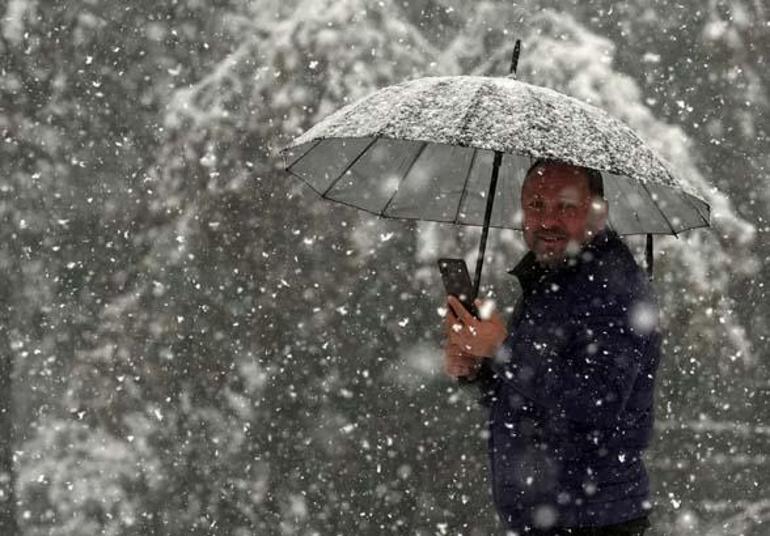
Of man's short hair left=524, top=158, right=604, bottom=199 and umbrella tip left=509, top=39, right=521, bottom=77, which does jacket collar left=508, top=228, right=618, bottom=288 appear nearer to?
man's short hair left=524, top=158, right=604, bottom=199

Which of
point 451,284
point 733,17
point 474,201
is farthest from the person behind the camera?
point 733,17

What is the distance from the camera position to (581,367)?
2.20 metres

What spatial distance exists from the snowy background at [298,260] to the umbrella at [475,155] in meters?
1.35

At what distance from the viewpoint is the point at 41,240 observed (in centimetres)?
450

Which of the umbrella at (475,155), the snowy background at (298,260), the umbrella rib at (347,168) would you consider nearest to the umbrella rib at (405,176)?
the umbrella at (475,155)

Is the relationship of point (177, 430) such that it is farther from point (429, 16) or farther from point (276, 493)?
point (429, 16)

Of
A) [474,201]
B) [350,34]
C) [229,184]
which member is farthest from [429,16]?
[474,201]

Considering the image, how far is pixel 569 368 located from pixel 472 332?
286 millimetres

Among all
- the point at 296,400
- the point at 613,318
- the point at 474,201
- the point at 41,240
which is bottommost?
the point at 296,400

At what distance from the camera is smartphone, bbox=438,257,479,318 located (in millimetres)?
2439

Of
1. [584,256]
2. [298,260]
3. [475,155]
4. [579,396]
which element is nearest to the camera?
[579,396]

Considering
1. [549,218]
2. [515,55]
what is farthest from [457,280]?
[515,55]

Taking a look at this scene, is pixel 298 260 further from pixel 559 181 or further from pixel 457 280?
pixel 559 181

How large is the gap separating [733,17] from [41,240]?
12.7 ft
